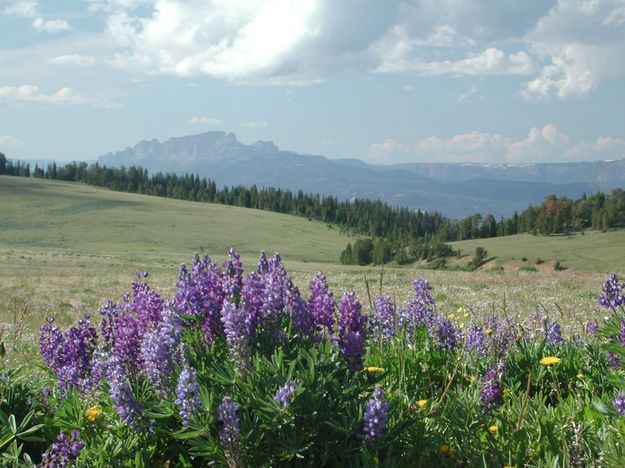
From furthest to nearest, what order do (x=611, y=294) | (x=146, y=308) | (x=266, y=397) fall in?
1. (x=611, y=294)
2. (x=146, y=308)
3. (x=266, y=397)

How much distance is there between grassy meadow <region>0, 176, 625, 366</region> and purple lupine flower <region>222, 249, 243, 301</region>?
32.3ft

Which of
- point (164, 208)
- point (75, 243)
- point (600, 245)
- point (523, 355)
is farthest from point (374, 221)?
point (523, 355)

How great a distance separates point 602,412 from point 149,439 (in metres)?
2.89

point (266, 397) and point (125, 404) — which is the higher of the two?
point (266, 397)

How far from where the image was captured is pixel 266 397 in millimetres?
3305

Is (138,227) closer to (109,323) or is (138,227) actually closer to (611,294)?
(109,323)

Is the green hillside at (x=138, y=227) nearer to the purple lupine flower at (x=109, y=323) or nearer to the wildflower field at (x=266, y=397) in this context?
the purple lupine flower at (x=109, y=323)

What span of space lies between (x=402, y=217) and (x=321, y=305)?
18045cm

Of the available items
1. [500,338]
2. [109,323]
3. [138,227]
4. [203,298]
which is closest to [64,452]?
[203,298]

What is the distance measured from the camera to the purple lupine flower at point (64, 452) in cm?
339

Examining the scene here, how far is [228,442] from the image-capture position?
3.00 m

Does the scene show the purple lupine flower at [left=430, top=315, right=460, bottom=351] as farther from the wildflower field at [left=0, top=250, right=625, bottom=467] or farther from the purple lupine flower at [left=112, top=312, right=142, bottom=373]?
the purple lupine flower at [left=112, top=312, right=142, bottom=373]

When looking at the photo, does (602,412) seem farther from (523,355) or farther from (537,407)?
(523,355)

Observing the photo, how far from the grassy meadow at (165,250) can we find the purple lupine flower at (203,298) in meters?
9.76
